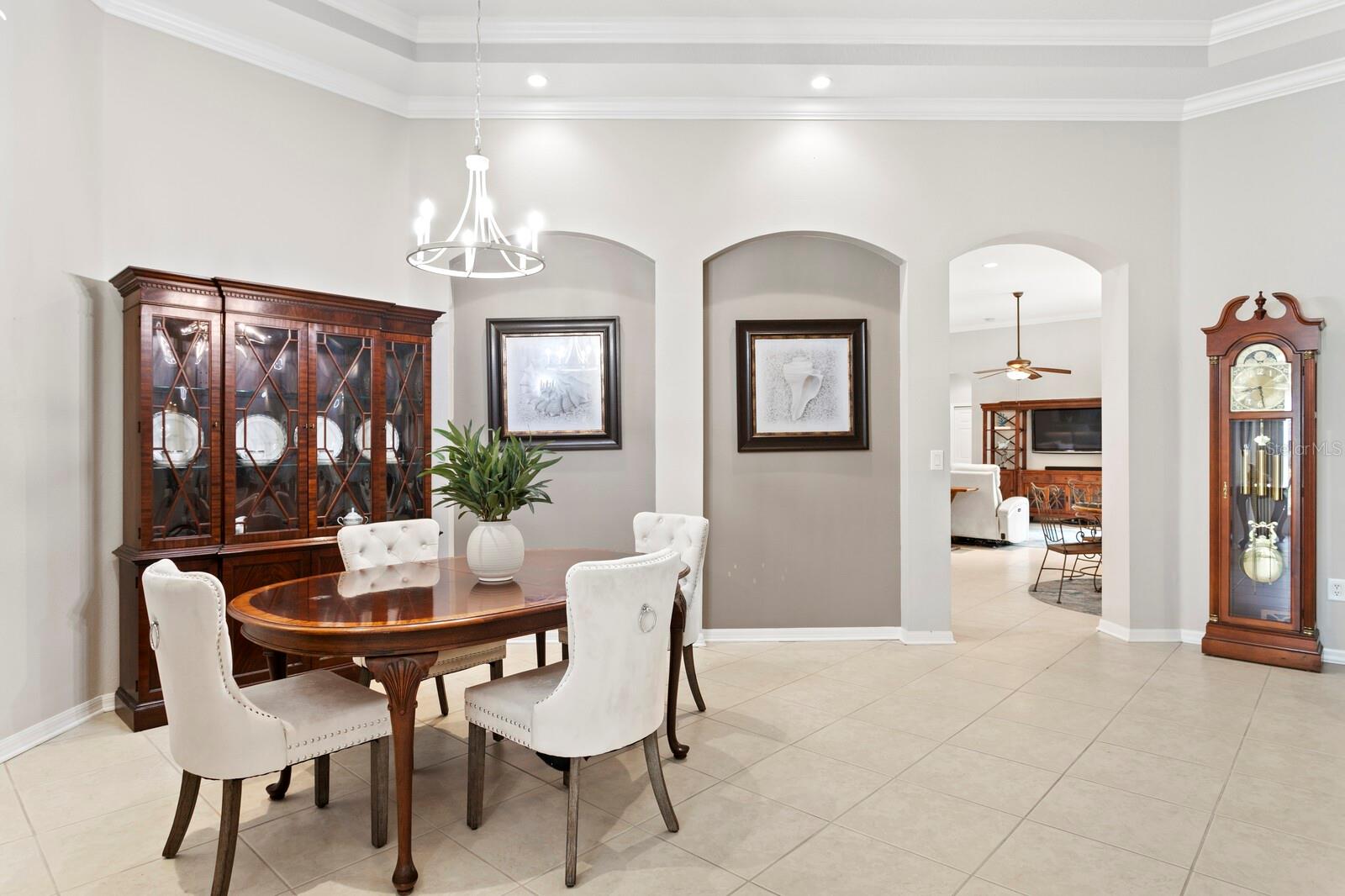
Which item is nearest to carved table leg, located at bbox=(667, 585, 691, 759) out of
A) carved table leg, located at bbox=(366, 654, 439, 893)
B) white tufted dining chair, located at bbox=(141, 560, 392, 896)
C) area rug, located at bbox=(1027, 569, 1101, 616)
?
carved table leg, located at bbox=(366, 654, 439, 893)

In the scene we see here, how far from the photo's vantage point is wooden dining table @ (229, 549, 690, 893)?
1.99 meters

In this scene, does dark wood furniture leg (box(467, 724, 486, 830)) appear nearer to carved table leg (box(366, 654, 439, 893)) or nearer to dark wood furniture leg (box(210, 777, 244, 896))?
carved table leg (box(366, 654, 439, 893))

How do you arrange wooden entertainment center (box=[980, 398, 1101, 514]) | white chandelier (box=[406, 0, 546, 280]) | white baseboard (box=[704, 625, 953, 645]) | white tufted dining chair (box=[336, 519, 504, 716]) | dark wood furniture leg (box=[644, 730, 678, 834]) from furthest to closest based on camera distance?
wooden entertainment center (box=[980, 398, 1101, 514]) → white baseboard (box=[704, 625, 953, 645]) → white tufted dining chair (box=[336, 519, 504, 716]) → white chandelier (box=[406, 0, 546, 280]) → dark wood furniture leg (box=[644, 730, 678, 834])

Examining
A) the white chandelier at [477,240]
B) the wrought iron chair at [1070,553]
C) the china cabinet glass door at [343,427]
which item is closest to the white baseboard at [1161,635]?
the wrought iron chair at [1070,553]

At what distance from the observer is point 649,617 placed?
210cm

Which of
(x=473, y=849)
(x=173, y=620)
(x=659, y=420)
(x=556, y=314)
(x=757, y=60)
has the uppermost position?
(x=757, y=60)

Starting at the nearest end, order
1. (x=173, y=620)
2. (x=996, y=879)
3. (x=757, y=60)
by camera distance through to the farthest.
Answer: (x=173, y=620), (x=996, y=879), (x=757, y=60)

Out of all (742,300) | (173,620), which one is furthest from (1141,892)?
(742,300)

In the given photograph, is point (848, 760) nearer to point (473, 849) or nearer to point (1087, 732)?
point (1087, 732)

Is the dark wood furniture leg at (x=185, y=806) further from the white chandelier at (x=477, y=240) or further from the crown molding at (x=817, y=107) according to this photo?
the crown molding at (x=817, y=107)

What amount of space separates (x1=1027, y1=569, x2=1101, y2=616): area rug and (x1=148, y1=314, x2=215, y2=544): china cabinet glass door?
219 inches

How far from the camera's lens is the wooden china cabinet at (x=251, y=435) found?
3168 millimetres

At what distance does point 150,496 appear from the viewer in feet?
10.4

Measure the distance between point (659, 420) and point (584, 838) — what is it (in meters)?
2.59
